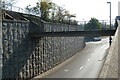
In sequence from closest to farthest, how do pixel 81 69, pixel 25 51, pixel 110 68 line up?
pixel 110 68
pixel 25 51
pixel 81 69

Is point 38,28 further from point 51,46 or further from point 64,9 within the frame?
point 64,9

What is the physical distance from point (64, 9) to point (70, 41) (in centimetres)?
1319

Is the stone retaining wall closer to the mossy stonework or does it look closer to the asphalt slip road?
the mossy stonework

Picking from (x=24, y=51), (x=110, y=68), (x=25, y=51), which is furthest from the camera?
(x=25, y=51)

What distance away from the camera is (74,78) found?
2142cm

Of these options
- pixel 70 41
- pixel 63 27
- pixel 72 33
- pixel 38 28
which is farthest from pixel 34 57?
pixel 70 41

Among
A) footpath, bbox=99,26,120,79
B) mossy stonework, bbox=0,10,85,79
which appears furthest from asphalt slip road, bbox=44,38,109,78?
footpath, bbox=99,26,120,79

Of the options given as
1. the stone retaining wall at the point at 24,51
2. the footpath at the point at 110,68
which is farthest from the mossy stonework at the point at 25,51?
the footpath at the point at 110,68

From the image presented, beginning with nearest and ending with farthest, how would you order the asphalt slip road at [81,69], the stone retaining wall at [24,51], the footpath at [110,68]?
the footpath at [110,68] < the stone retaining wall at [24,51] < the asphalt slip road at [81,69]

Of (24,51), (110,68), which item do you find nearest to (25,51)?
(24,51)

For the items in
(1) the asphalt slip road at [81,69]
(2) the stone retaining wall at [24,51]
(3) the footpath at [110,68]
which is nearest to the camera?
(3) the footpath at [110,68]

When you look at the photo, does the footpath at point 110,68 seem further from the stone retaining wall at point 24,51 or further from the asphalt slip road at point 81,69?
the asphalt slip road at point 81,69

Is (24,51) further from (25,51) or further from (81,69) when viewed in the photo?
(81,69)

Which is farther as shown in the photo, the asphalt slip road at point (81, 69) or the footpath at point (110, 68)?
the asphalt slip road at point (81, 69)
